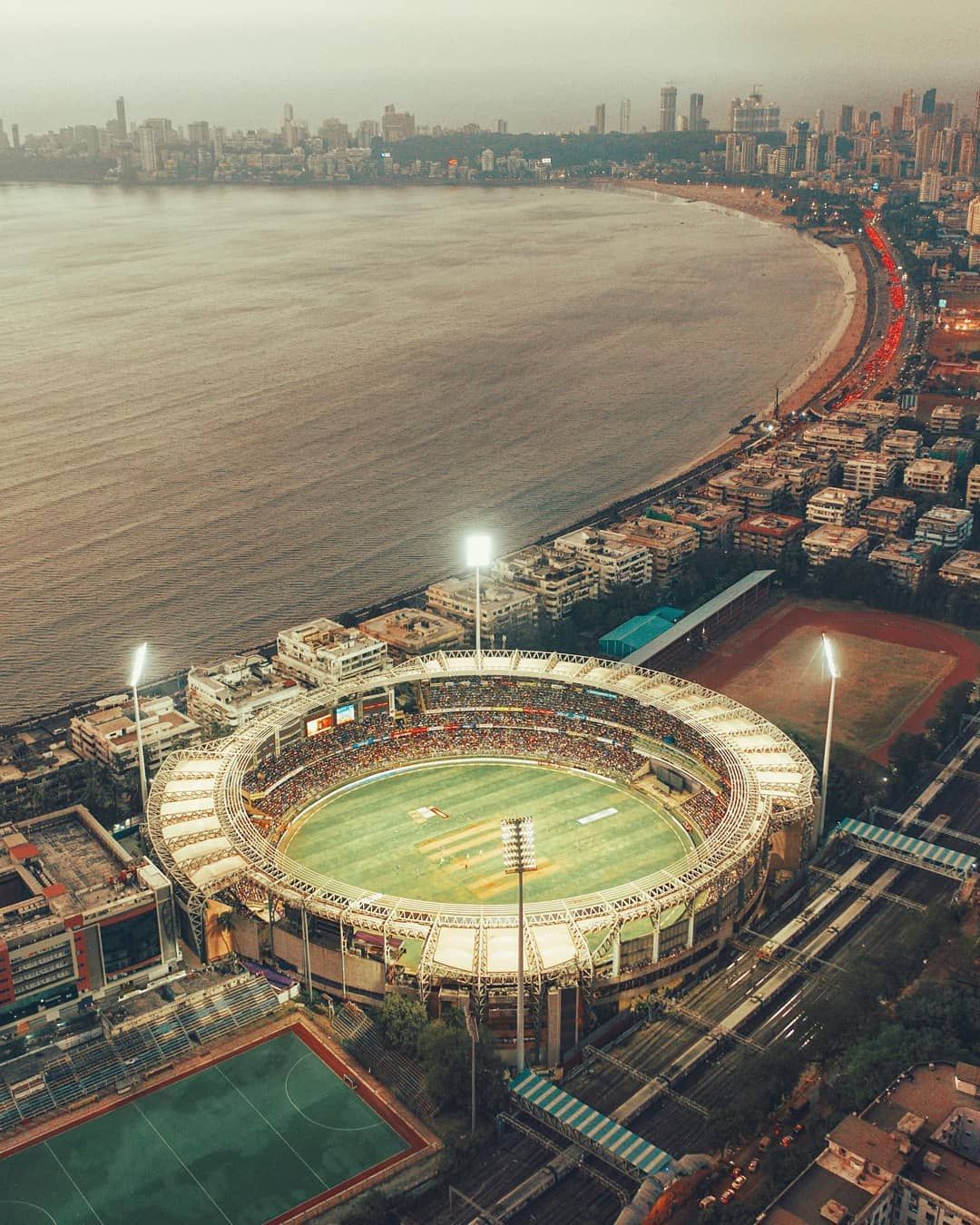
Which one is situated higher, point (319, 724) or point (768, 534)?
point (319, 724)

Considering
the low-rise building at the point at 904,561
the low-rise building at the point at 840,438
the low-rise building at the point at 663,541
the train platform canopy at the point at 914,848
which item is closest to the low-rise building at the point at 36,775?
the train platform canopy at the point at 914,848

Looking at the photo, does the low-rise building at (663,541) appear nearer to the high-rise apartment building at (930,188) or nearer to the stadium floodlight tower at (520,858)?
the stadium floodlight tower at (520,858)

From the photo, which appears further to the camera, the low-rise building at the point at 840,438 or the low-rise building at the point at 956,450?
the low-rise building at the point at 840,438

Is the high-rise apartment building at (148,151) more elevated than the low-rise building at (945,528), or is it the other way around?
the high-rise apartment building at (148,151)

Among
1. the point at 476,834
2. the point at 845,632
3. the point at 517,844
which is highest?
the point at 517,844

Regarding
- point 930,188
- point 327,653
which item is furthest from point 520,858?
point 930,188

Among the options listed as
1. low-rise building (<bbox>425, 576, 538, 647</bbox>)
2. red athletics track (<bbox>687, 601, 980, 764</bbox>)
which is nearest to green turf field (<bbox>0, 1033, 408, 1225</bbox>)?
low-rise building (<bbox>425, 576, 538, 647</bbox>)

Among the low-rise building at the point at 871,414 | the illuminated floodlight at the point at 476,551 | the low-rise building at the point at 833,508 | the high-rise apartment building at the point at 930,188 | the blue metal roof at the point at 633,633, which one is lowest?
the blue metal roof at the point at 633,633

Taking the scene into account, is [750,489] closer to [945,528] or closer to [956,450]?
[945,528]
